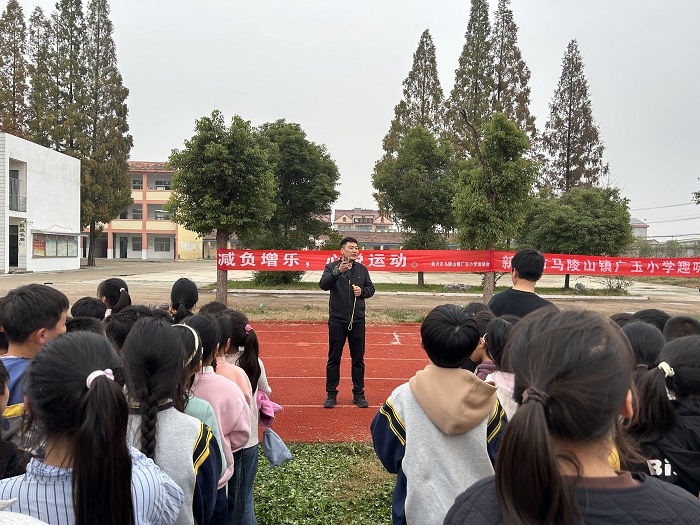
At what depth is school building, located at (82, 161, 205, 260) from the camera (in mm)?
48969

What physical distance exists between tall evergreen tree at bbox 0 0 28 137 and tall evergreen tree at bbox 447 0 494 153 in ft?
82.3

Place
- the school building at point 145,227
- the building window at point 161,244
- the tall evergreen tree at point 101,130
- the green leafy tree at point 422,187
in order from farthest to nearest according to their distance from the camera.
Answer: the building window at point 161,244, the school building at point 145,227, the tall evergreen tree at point 101,130, the green leafy tree at point 422,187

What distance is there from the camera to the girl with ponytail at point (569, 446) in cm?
99

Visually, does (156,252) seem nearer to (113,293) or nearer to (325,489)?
(113,293)

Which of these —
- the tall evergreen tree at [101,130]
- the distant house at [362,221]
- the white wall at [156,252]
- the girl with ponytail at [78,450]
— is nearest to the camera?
the girl with ponytail at [78,450]

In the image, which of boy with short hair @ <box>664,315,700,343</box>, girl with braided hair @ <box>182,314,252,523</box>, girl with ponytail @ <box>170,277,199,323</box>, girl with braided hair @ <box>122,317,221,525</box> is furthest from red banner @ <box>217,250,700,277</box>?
girl with braided hair @ <box>122,317,221,525</box>

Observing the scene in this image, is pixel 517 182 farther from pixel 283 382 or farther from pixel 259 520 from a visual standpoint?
pixel 259 520

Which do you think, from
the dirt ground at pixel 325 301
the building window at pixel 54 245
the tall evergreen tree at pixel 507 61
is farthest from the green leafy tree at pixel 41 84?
the tall evergreen tree at pixel 507 61

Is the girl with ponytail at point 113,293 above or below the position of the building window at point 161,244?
above

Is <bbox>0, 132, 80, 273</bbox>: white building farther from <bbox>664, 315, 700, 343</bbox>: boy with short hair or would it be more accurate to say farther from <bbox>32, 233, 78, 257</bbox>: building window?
<bbox>664, 315, 700, 343</bbox>: boy with short hair

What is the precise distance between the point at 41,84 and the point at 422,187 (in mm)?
24173

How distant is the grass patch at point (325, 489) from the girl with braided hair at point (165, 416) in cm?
172

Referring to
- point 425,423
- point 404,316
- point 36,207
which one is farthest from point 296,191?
point 425,423

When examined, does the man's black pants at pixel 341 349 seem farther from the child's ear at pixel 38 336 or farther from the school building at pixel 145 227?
the school building at pixel 145 227
